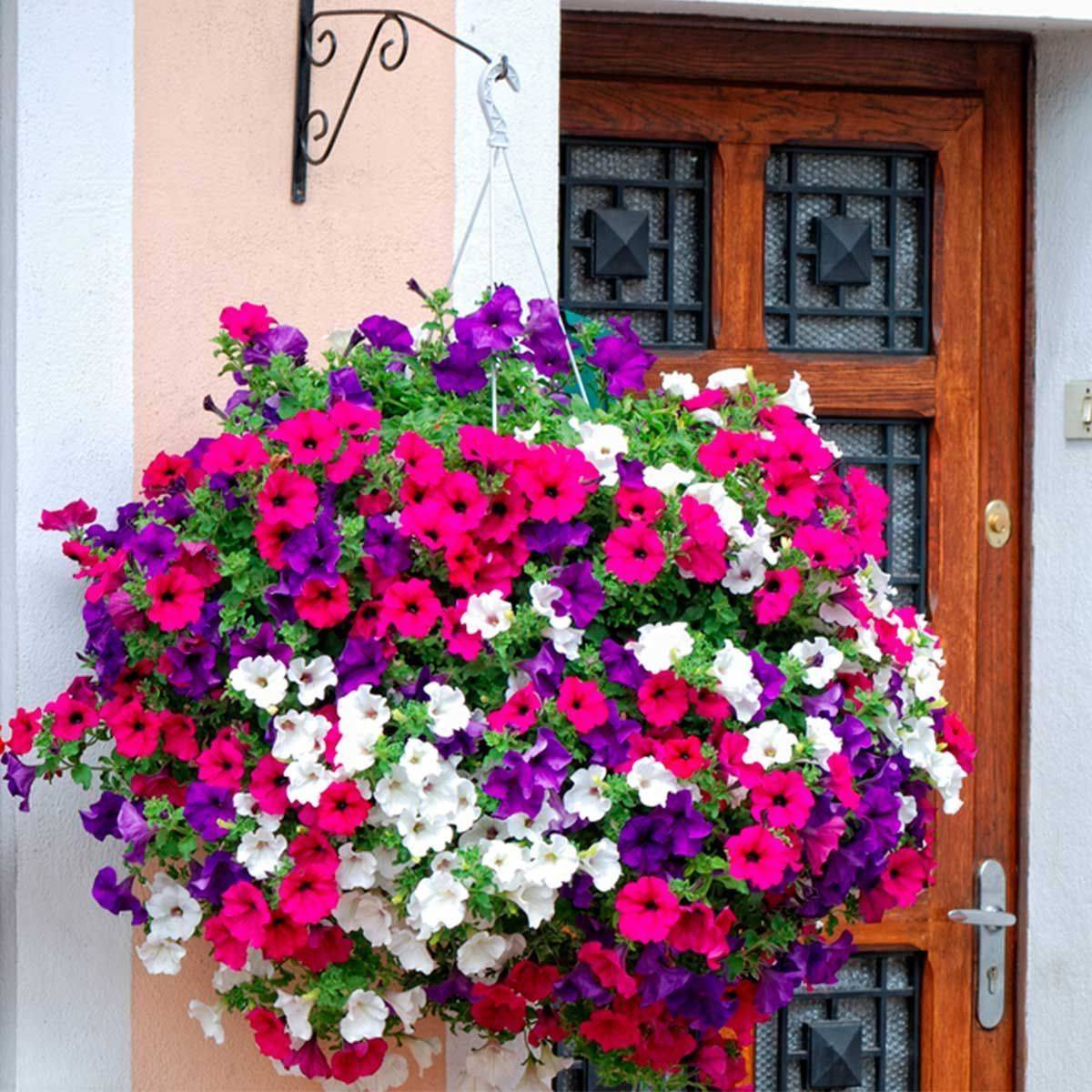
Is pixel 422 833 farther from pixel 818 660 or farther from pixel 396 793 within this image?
pixel 818 660

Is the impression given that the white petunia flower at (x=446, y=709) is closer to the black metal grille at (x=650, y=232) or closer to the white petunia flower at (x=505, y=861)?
the white petunia flower at (x=505, y=861)

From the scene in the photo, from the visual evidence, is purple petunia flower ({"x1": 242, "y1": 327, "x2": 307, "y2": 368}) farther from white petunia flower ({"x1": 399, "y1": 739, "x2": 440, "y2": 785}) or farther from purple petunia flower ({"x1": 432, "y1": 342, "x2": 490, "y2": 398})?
white petunia flower ({"x1": 399, "y1": 739, "x2": 440, "y2": 785})

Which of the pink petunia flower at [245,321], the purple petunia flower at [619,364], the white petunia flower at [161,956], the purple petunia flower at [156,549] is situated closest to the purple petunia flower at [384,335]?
the pink petunia flower at [245,321]

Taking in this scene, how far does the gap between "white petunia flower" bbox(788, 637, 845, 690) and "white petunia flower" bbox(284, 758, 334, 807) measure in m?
0.54

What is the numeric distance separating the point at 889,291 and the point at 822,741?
131cm

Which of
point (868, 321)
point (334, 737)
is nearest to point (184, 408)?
point (334, 737)

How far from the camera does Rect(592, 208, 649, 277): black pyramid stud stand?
3018 mm

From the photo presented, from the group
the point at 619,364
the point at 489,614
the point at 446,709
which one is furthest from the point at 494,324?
the point at 446,709

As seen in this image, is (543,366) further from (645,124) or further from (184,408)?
(645,124)

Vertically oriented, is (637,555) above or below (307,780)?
above

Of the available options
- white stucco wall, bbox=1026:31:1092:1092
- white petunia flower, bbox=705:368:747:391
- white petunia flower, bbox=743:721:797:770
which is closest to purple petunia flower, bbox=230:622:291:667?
white petunia flower, bbox=743:721:797:770

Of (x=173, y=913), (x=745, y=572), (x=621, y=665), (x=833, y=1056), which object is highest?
(x=745, y=572)

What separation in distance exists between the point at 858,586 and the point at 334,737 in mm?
647

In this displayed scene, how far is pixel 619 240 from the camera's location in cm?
302
